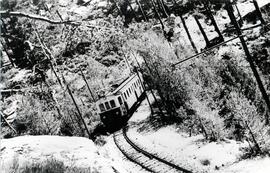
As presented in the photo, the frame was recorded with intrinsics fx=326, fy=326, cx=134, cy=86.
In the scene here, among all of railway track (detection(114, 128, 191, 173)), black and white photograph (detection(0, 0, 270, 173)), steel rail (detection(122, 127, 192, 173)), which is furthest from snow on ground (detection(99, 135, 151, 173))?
steel rail (detection(122, 127, 192, 173))

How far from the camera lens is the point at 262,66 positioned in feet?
96.9

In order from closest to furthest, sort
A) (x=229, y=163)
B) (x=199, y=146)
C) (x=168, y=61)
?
(x=229, y=163)
(x=199, y=146)
(x=168, y=61)

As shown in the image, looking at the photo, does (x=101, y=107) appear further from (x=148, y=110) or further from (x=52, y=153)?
(x=52, y=153)

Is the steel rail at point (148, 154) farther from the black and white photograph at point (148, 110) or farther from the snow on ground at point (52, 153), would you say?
the snow on ground at point (52, 153)

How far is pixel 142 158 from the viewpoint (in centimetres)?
2180

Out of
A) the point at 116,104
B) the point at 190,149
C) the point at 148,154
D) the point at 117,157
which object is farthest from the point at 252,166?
the point at 116,104

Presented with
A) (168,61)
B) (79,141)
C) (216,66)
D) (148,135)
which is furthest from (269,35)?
(79,141)

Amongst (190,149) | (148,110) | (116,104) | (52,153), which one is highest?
(52,153)

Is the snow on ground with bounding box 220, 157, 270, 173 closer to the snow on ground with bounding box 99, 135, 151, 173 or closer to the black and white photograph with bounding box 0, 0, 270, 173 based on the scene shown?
the black and white photograph with bounding box 0, 0, 270, 173

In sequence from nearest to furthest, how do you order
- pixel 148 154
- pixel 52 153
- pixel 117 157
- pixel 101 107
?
pixel 52 153
pixel 148 154
pixel 117 157
pixel 101 107

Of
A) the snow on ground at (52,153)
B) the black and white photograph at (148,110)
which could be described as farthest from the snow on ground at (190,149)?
the snow on ground at (52,153)

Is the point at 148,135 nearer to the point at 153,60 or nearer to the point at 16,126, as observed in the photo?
the point at 153,60

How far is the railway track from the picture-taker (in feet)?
59.8

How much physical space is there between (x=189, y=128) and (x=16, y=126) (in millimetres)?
16302
